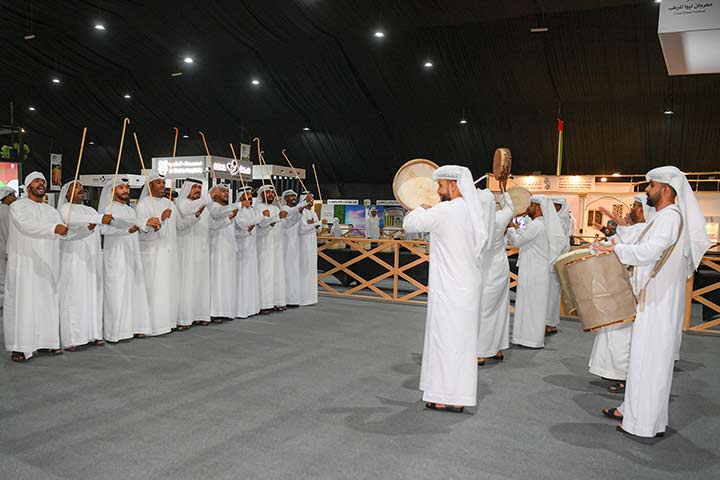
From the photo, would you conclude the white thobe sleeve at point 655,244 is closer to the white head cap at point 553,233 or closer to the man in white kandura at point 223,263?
the white head cap at point 553,233

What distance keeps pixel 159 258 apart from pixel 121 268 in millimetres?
465

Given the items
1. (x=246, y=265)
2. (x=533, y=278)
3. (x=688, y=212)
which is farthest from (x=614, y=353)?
(x=246, y=265)

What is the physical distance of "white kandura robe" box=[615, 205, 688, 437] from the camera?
312cm

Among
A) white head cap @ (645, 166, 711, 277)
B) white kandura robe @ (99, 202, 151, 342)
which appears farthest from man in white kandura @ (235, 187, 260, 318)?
white head cap @ (645, 166, 711, 277)

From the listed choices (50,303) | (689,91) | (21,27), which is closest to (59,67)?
(21,27)

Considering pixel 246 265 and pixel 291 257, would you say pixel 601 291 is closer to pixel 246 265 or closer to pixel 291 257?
pixel 246 265

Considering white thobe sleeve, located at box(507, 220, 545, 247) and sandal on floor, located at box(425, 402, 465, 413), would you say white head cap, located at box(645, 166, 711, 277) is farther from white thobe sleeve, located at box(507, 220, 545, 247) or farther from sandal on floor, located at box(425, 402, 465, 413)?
white thobe sleeve, located at box(507, 220, 545, 247)

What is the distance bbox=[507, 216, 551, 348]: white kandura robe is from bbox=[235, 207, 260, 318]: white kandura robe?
3.08 metres

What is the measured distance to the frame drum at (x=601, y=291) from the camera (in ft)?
10.8

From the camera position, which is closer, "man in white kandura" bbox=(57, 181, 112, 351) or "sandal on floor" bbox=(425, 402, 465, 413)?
"sandal on floor" bbox=(425, 402, 465, 413)

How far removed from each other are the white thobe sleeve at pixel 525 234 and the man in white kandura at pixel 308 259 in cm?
307

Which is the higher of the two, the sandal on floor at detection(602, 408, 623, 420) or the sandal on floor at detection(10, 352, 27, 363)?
the sandal on floor at detection(10, 352, 27, 363)

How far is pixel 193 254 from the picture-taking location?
6168mm

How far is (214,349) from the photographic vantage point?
16.9 ft
